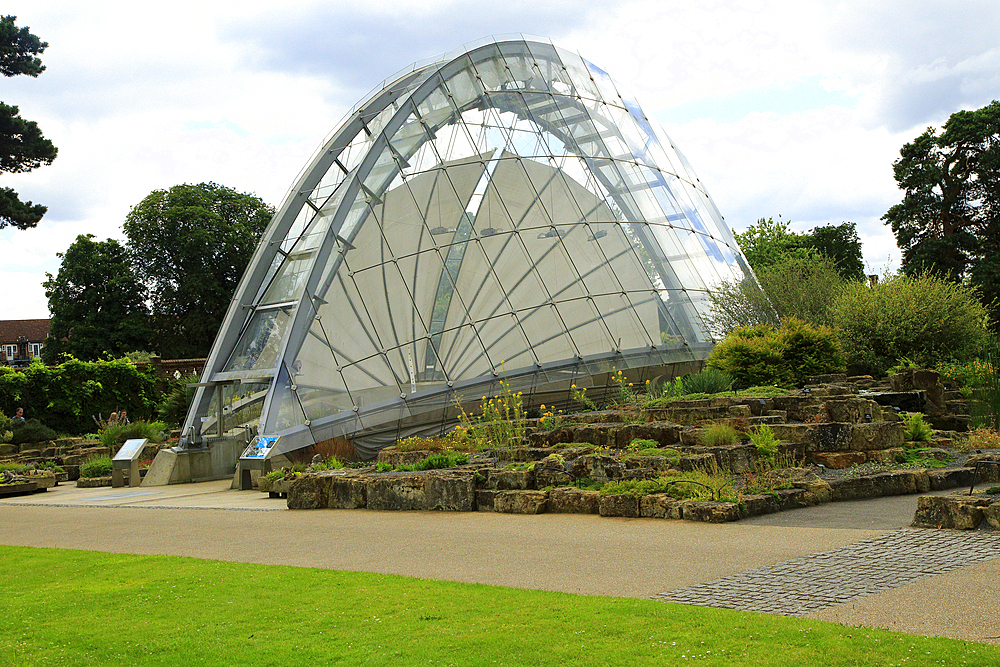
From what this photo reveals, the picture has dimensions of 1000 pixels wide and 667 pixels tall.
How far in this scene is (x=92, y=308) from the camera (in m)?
47.1

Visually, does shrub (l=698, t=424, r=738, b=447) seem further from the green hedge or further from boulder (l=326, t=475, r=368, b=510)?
the green hedge

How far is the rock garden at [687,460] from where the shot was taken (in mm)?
10688

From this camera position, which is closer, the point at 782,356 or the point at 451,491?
the point at 451,491

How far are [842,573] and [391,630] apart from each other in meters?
3.45

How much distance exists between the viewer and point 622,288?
77.2 ft

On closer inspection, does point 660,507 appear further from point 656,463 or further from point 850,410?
point 850,410

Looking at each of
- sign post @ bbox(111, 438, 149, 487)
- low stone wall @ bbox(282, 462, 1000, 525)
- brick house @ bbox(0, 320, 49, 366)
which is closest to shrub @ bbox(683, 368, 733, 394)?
low stone wall @ bbox(282, 462, 1000, 525)

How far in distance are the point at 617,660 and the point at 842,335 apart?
2051cm

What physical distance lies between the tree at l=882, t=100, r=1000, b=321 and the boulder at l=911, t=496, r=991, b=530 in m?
39.6

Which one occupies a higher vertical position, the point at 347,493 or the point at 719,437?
the point at 719,437

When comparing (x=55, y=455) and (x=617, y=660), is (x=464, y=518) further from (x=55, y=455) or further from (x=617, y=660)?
(x=55, y=455)

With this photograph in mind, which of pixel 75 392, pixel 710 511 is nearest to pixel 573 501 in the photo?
pixel 710 511

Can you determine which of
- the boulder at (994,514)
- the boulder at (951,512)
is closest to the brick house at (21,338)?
the boulder at (951,512)

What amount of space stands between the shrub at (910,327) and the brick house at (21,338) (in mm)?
95722
